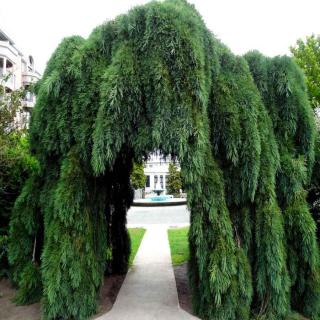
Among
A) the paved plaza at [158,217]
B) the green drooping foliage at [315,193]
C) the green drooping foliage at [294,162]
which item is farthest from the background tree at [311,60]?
the paved plaza at [158,217]

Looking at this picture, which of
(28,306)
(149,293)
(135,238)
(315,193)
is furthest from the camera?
(135,238)

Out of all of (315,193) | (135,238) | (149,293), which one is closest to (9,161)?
(149,293)

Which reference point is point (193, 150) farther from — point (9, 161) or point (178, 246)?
point (178, 246)

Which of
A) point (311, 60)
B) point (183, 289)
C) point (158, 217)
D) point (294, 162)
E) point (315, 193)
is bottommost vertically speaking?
point (183, 289)

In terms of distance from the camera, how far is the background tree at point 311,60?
1233cm

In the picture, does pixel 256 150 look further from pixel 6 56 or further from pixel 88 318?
pixel 6 56

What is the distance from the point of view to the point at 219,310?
4.25m

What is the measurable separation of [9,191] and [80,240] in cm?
370

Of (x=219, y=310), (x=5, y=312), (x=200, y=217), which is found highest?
(x=200, y=217)

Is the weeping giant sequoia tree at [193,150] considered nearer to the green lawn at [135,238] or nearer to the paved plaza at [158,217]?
the green lawn at [135,238]

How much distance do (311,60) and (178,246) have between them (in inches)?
376

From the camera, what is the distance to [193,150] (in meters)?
3.98

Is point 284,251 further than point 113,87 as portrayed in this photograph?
Yes

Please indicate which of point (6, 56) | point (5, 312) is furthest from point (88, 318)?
point (6, 56)
